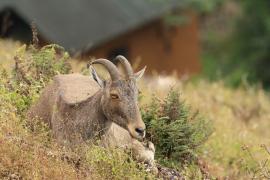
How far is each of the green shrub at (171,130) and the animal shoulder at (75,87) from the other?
79 centimetres

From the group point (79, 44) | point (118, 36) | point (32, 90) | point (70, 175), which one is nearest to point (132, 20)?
point (118, 36)

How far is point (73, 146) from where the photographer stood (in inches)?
450

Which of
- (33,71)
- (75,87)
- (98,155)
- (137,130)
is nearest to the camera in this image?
(98,155)

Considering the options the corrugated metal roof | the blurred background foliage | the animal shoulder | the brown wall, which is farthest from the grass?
the blurred background foliage

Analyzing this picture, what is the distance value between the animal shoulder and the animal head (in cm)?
55

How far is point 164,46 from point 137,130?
2570 cm

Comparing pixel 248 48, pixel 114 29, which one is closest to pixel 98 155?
pixel 114 29

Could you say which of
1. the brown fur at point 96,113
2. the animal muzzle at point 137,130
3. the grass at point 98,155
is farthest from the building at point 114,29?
the animal muzzle at point 137,130

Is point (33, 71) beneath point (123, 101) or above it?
above

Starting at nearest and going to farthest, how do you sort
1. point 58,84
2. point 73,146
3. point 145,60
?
point 73,146 < point 58,84 < point 145,60

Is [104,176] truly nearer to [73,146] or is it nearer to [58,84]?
[73,146]

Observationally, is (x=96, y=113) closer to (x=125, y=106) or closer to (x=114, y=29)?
(x=125, y=106)

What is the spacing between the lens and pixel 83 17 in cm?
3269

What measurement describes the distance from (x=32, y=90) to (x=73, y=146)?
156 cm
